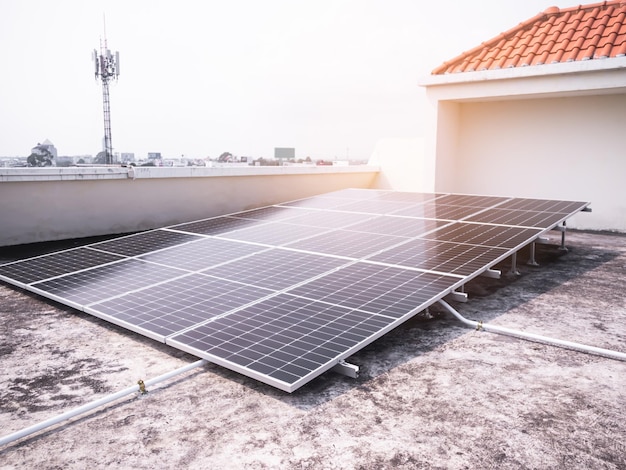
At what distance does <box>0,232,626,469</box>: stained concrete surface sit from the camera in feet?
12.6

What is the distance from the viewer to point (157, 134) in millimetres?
51562

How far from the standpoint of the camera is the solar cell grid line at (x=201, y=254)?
7895 mm

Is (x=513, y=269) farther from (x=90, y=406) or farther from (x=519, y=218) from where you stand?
(x=90, y=406)

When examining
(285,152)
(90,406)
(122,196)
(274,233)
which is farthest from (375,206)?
(285,152)

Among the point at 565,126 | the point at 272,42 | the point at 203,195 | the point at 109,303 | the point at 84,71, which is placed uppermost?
the point at 272,42

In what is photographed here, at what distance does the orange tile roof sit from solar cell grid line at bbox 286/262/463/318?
9666 mm

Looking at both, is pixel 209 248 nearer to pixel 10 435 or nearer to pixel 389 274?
pixel 389 274

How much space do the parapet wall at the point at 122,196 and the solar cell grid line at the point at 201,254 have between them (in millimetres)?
4651

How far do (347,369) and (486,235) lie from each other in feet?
15.5

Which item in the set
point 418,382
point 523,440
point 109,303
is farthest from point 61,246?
point 523,440

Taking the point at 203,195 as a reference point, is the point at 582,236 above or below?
below

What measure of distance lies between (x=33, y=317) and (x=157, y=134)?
4774cm

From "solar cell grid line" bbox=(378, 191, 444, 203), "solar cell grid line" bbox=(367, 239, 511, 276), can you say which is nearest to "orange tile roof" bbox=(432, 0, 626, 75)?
"solar cell grid line" bbox=(378, 191, 444, 203)

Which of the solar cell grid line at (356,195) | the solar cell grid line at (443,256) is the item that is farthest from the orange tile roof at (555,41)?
the solar cell grid line at (443,256)
